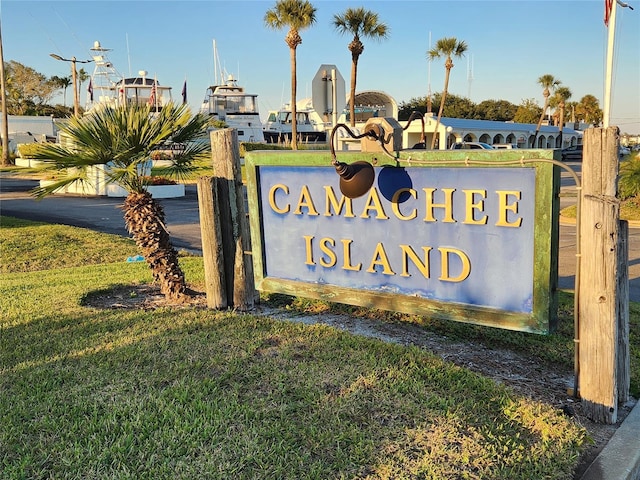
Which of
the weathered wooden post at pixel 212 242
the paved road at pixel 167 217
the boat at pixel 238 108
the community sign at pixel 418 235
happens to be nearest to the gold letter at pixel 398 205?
the community sign at pixel 418 235

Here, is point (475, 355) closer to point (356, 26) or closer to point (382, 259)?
point (382, 259)

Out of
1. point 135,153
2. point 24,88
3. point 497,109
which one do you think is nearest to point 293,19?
point 135,153

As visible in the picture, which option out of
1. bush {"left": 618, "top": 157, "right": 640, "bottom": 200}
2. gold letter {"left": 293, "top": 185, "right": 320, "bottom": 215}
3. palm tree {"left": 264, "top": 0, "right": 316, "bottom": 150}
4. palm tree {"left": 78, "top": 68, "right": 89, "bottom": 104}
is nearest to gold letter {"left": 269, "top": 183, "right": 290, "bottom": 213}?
gold letter {"left": 293, "top": 185, "right": 320, "bottom": 215}

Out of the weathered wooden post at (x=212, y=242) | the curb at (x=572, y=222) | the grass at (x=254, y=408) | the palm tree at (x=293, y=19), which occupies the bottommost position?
the curb at (x=572, y=222)

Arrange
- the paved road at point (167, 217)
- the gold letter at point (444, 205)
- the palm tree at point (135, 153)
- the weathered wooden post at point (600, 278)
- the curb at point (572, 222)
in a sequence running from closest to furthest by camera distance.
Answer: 1. the weathered wooden post at point (600, 278)
2. the gold letter at point (444, 205)
3. the palm tree at point (135, 153)
4. the paved road at point (167, 217)
5. the curb at point (572, 222)

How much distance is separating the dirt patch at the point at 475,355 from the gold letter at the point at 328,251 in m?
0.70

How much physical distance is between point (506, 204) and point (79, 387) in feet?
9.41

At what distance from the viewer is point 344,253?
4.34 metres

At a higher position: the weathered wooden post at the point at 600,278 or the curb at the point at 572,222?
the weathered wooden post at the point at 600,278

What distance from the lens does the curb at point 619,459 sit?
2.73 m

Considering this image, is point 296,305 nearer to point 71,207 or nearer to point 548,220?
point 548,220

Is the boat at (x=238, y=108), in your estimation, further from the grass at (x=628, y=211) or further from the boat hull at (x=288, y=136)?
the grass at (x=628, y=211)

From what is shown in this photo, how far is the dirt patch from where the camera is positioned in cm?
337

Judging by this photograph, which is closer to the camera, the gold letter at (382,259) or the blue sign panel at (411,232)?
the blue sign panel at (411,232)
